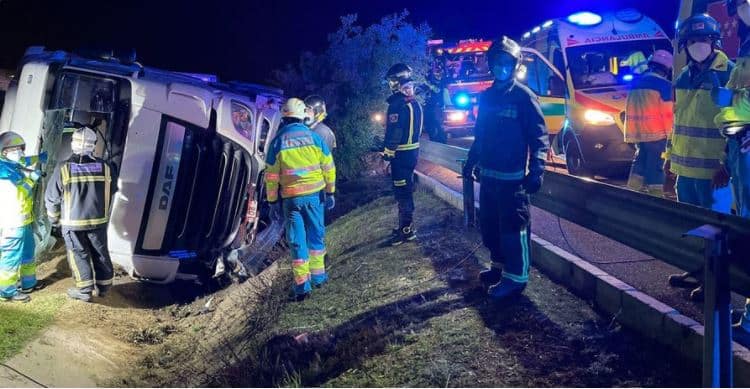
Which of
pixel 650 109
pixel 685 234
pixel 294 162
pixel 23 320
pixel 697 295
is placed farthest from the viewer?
pixel 650 109

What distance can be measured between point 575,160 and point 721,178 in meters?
4.94

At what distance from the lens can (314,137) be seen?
5.59 metres

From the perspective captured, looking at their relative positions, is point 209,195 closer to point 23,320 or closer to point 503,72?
point 23,320

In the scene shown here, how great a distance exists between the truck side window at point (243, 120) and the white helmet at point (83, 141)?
1342 mm

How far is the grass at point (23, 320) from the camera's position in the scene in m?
4.69

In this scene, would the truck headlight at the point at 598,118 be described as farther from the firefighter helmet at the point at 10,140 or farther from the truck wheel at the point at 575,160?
the firefighter helmet at the point at 10,140

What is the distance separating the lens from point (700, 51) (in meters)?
4.50

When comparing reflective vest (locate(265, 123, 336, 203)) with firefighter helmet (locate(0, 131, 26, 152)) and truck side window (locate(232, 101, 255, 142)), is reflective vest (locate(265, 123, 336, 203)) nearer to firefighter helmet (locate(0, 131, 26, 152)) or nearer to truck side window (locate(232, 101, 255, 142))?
truck side window (locate(232, 101, 255, 142))

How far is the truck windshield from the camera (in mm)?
9344

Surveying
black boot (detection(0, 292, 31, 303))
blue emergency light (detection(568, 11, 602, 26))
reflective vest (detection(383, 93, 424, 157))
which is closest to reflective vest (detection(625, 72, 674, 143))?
reflective vest (detection(383, 93, 424, 157))

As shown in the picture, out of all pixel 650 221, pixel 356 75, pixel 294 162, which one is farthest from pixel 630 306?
pixel 356 75

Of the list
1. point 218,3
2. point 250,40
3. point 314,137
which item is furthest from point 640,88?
point 218,3

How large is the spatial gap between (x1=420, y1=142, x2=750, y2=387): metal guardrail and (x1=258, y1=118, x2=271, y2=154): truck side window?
3.09 m

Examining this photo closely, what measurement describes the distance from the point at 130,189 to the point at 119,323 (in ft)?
4.36
